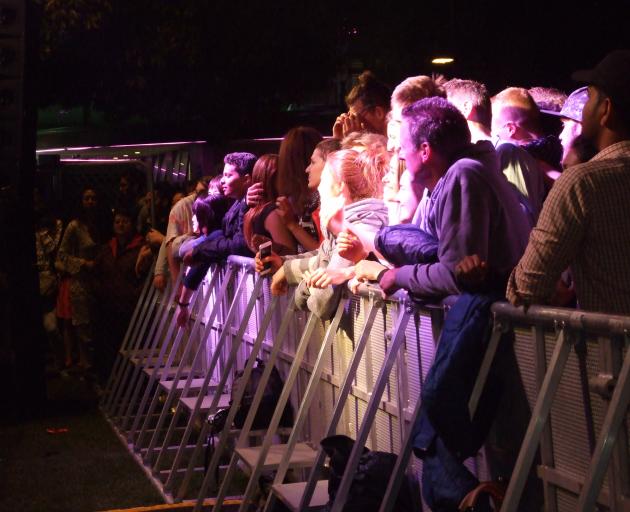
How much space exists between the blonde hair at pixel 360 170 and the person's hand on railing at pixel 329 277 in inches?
19.6

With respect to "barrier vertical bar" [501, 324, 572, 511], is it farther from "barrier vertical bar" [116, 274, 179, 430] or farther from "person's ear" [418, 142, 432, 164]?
"barrier vertical bar" [116, 274, 179, 430]

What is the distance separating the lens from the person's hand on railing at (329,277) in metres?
5.82

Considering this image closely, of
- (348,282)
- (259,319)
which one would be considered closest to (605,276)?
(348,282)

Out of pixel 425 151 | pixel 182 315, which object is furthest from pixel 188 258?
pixel 425 151

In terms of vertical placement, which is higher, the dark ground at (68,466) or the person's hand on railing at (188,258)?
the person's hand on railing at (188,258)

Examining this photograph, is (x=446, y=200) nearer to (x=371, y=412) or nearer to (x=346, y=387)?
(x=371, y=412)

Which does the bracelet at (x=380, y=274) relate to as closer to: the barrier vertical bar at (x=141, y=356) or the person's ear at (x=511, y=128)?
the person's ear at (x=511, y=128)

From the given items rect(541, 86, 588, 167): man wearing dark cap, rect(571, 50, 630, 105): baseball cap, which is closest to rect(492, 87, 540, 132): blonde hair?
rect(541, 86, 588, 167): man wearing dark cap

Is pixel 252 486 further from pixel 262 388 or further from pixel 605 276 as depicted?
pixel 605 276

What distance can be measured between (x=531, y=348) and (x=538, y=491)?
0.51m

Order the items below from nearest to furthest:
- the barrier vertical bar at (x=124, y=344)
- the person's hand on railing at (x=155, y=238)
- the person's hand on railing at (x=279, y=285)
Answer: the person's hand on railing at (x=279, y=285)
the barrier vertical bar at (x=124, y=344)
the person's hand on railing at (x=155, y=238)

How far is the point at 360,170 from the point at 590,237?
8.27 feet

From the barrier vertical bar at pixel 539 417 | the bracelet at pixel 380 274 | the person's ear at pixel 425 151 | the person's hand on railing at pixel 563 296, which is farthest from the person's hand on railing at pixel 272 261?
the barrier vertical bar at pixel 539 417

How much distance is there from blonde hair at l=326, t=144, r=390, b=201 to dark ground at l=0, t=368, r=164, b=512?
3220 millimetres
